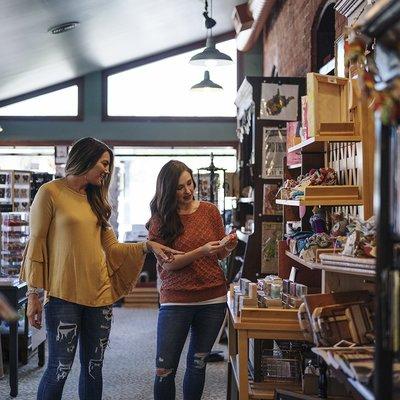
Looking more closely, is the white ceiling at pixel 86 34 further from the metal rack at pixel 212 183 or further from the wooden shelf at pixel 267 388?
the wooden shelf at pixel 267 388

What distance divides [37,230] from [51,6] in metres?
3.31

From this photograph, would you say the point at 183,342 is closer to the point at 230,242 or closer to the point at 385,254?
the point at 230,242

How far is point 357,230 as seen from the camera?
243 cm

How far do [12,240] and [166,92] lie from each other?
3.56 meters

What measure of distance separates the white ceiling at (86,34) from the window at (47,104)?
0.18m

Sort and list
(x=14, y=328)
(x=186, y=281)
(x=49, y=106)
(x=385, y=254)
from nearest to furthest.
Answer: (x=385, y=254) < (x=186, y=281) < (x=14, y=328) < (x=49, y=106)

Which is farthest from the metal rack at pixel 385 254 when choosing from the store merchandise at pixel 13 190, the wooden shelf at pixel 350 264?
the store merchandise at pixel 13 190

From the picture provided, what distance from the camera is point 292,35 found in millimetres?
6109

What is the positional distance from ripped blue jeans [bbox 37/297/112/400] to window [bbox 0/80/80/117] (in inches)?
259

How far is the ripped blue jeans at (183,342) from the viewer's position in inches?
128

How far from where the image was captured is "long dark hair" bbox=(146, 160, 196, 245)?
10.9ft

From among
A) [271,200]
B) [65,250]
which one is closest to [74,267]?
[65,250]

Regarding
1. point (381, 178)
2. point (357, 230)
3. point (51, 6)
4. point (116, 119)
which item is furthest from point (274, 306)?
point (116, 119)

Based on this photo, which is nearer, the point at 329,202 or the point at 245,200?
the point at 329,202
